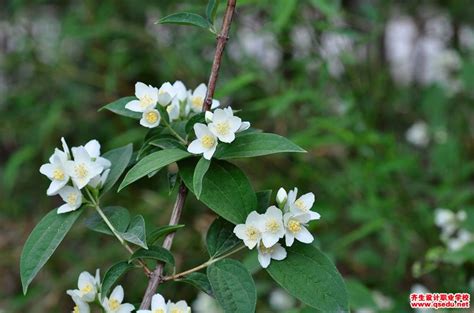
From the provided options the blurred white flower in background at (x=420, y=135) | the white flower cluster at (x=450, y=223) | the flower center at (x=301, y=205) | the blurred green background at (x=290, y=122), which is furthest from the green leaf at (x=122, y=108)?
the blurred white flower in background at (x=420, y=135)

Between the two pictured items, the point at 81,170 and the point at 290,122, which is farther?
the point at 290,122

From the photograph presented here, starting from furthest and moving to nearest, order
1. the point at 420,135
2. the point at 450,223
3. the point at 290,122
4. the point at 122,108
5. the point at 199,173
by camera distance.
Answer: the point at 420,135 < the point at 290,122 < the point at 450,223 < the point at 122,108 < the point at 199,173

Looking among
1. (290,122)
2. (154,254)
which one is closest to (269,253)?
(154,254)

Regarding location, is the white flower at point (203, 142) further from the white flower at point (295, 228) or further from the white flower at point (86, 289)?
the white flower at point (86, 289)

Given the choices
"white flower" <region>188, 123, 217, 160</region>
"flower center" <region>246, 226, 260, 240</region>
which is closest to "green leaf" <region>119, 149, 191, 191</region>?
"white flower" <region>188, 123, 217, 160</region>

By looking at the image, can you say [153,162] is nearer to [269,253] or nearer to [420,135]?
[269,253]

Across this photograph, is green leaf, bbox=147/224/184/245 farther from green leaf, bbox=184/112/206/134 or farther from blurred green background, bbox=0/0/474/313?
blurred green background, bbox=0/0/474/313
